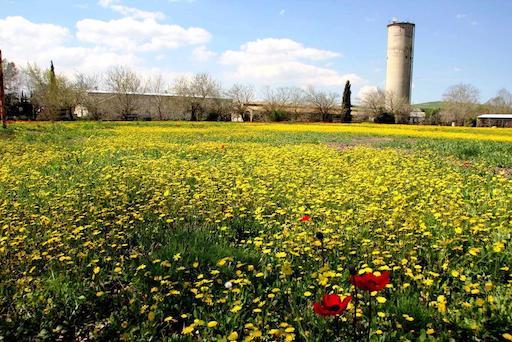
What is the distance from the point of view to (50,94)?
3503 centimetres

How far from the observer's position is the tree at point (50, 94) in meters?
35.8

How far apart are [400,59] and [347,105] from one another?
52.3 ft

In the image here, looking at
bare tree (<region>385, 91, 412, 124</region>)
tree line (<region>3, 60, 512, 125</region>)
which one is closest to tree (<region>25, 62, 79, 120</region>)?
tree line (<region>3, 60, 512, 125</region>)

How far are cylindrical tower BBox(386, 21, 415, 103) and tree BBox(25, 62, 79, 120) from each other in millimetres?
58524

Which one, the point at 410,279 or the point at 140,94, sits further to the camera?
the point at 140,94

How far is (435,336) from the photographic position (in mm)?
2893

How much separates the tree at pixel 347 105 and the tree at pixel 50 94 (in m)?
45.4

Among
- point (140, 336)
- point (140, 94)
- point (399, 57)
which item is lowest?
point (140, 336)

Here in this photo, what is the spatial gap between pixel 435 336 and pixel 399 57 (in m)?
82.8

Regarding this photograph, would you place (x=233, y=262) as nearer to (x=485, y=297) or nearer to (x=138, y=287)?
(x=138, y=287)

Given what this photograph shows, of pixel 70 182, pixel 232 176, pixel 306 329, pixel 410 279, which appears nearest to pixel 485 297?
pixel 410 279

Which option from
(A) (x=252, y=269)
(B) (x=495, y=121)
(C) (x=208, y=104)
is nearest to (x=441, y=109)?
(B) (x=495, y=121)

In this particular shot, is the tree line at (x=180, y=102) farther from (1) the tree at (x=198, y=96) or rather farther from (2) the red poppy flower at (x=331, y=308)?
(2) the red poppy flower at (x=331, y=308)

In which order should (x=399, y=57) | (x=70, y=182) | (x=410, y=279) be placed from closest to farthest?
(x=410, y=279) < (x=70, y=182) < (x=399, y=57)
